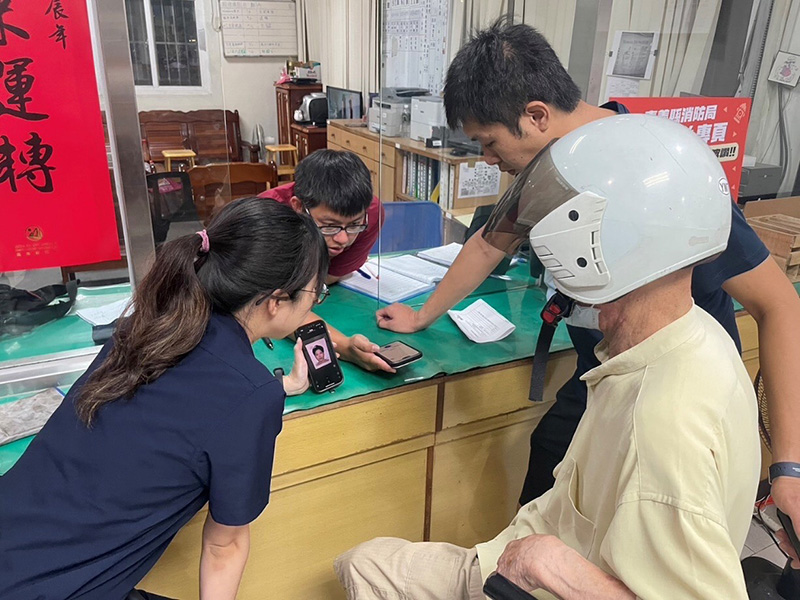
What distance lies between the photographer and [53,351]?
134cm

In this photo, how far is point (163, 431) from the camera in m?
0.85

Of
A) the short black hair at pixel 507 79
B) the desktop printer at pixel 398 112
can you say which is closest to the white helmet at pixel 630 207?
the short black hair at pixel 507 79

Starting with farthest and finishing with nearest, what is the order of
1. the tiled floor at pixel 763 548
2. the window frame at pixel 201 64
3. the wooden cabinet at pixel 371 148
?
the wooden cabinet at pixel 371 148 → the tiled floor at pixel 763 548 → the window frame at pixel 201 64

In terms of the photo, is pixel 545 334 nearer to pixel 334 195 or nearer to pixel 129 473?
pixel 334 195

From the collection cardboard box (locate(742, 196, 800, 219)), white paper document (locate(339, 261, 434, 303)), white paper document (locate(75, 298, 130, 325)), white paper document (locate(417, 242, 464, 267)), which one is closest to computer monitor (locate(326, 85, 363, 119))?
white paper document (locate(417, 242, 464, 267))

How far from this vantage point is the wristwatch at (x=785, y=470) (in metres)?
0.92

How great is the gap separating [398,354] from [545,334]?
0.33 m

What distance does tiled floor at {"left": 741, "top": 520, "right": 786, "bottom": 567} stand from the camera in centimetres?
182

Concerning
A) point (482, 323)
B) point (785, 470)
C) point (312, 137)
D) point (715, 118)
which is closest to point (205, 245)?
point (482, 323)

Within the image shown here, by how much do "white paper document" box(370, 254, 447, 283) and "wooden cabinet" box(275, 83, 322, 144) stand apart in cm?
406

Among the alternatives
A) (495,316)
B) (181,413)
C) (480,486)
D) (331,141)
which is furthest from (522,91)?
(331,141)

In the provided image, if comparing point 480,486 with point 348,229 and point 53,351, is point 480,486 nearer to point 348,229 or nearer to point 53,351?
point 348,229

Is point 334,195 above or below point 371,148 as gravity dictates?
above

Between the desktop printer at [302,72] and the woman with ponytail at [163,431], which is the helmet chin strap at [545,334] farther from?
the desktop printer at [302,72]
